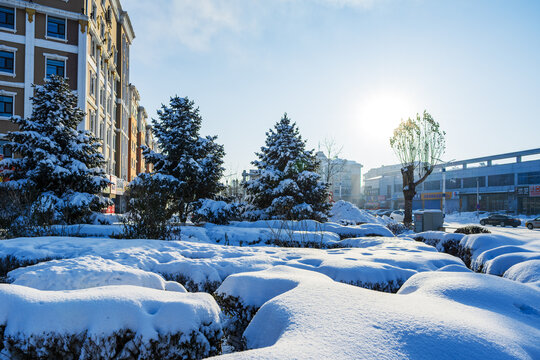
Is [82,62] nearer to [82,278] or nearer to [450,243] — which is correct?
[82,278]

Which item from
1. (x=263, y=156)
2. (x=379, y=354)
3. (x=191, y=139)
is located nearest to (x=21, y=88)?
(x=191, y=139)

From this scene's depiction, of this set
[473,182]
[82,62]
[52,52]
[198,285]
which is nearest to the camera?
[198,285]

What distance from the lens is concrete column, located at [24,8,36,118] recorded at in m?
21.9

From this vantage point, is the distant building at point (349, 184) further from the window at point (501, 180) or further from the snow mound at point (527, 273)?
the snow mound at point (527, 273)

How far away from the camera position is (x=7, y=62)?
856 inches

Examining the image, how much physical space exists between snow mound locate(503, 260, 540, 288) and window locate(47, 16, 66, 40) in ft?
93.1

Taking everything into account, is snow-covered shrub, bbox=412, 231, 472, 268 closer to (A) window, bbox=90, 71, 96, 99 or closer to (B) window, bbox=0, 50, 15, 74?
(A) window, bbox=90, 71, 96, 99

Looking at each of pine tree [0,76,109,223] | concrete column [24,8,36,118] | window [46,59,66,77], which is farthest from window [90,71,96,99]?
pine tree [0,76,109,223]

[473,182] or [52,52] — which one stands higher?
[52,52]

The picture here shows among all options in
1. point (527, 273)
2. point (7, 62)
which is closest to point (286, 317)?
point (527, 273)

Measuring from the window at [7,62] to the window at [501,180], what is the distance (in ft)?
213

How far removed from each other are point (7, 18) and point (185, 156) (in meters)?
18.1

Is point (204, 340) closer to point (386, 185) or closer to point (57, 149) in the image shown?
point (57, 149)

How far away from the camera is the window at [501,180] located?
52.8 meters
